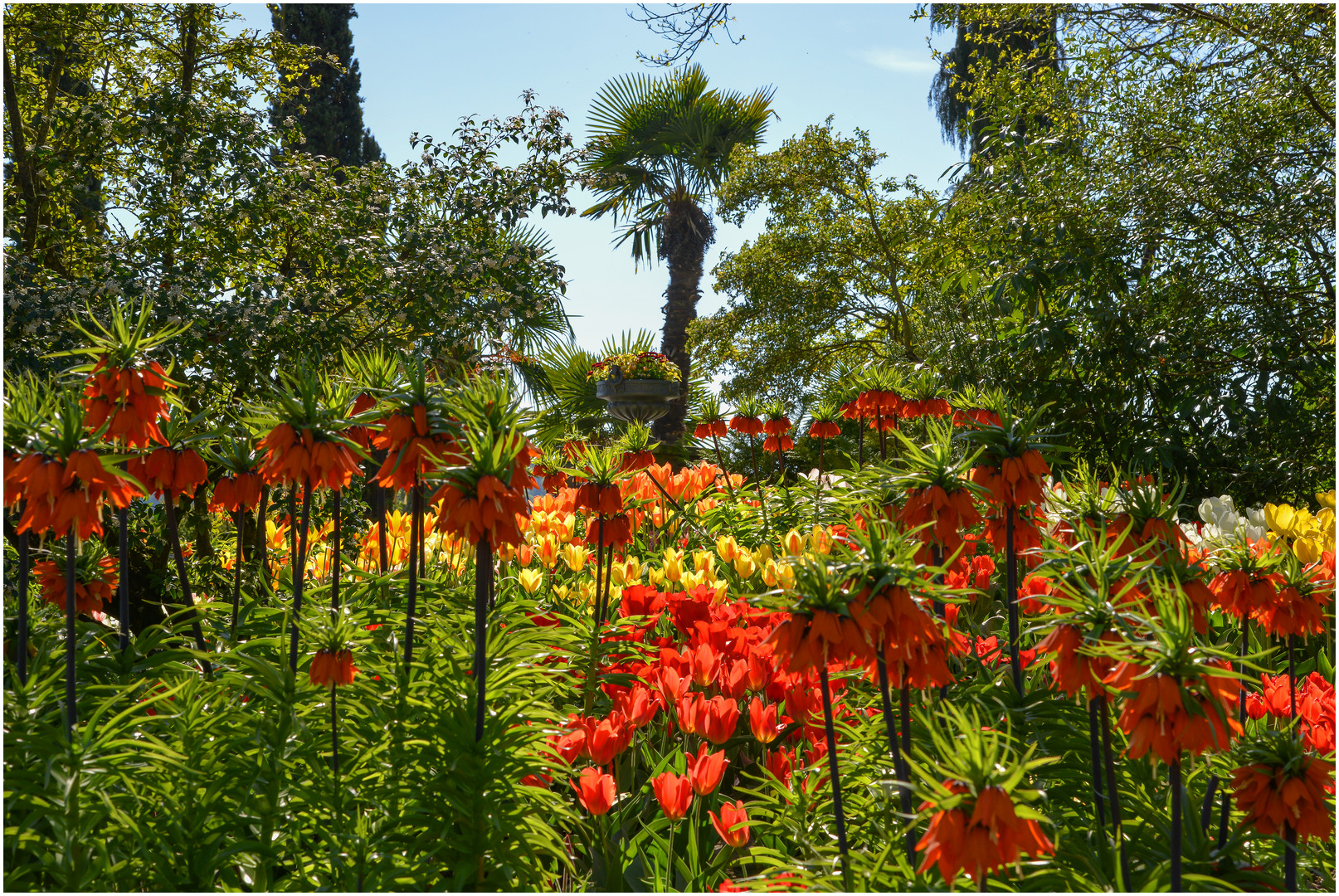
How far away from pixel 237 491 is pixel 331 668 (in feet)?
2.55

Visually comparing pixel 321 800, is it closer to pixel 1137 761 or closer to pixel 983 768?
pixel 983 768

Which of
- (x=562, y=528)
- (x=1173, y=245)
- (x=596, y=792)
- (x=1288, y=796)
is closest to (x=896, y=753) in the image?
(x=1288, y=796)

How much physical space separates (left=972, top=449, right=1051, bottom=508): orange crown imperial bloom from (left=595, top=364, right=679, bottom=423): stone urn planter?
4466 mm

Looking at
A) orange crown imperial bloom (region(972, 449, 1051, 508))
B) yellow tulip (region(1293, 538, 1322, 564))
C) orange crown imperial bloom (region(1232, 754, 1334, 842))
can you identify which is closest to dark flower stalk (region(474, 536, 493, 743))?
orange crown imperial bloom (region(972, 449, 1051, 508))

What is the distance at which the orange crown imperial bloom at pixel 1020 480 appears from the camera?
184cm

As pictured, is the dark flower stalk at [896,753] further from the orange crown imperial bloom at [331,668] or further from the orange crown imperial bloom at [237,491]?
the orange crown imperial bloom at [237,491]

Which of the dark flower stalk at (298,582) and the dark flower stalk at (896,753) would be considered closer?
Result: the dark flower stalk at (896,753)

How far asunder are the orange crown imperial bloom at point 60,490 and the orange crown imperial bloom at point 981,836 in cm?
148

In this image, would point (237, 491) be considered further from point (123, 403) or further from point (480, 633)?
point (480, 633)

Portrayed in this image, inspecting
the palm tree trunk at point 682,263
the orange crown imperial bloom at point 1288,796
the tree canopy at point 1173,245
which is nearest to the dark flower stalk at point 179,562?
the orange crown imperial bloom at point 1288,796

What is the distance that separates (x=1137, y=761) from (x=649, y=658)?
138cm

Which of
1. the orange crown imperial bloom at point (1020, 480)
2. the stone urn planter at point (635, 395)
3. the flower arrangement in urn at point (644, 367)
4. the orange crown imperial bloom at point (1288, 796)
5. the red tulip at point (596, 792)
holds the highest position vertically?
the flower arrangement in urn at point (644, 367)

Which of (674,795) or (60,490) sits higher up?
(60,490)

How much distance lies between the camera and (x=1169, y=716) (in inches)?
45.5
